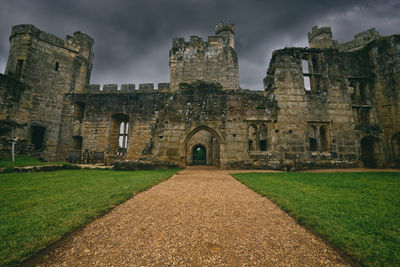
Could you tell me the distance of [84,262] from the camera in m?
1.58

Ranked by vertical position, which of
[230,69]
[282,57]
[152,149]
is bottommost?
[152,149]

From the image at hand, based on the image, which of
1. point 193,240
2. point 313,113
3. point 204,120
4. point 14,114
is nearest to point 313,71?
point 313,113

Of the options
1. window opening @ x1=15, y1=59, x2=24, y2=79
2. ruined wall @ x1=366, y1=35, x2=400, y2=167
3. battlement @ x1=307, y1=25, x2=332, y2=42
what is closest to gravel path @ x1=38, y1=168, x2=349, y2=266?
ruined wall @ x1=366, y1=35, x2=400, y2=167

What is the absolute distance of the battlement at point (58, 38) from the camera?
1411 cm

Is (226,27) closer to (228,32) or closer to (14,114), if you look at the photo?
(228,32)

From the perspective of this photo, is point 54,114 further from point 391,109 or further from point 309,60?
point 391,109

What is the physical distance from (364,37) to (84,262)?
26.3 meters

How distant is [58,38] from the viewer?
15.7 metres

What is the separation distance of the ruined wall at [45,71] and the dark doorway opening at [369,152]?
949 inches

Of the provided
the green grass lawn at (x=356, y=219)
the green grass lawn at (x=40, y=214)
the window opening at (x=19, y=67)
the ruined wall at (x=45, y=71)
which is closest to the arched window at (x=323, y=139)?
the green grass lawn at (x=356, y=219)

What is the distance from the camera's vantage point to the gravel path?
5.38 ft

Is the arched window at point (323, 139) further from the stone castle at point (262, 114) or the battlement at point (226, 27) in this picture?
the battlement at point (226, 27)

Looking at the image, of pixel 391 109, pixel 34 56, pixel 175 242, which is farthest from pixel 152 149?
pixel 391 109

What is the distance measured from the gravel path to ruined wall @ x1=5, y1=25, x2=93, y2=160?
16.2m
